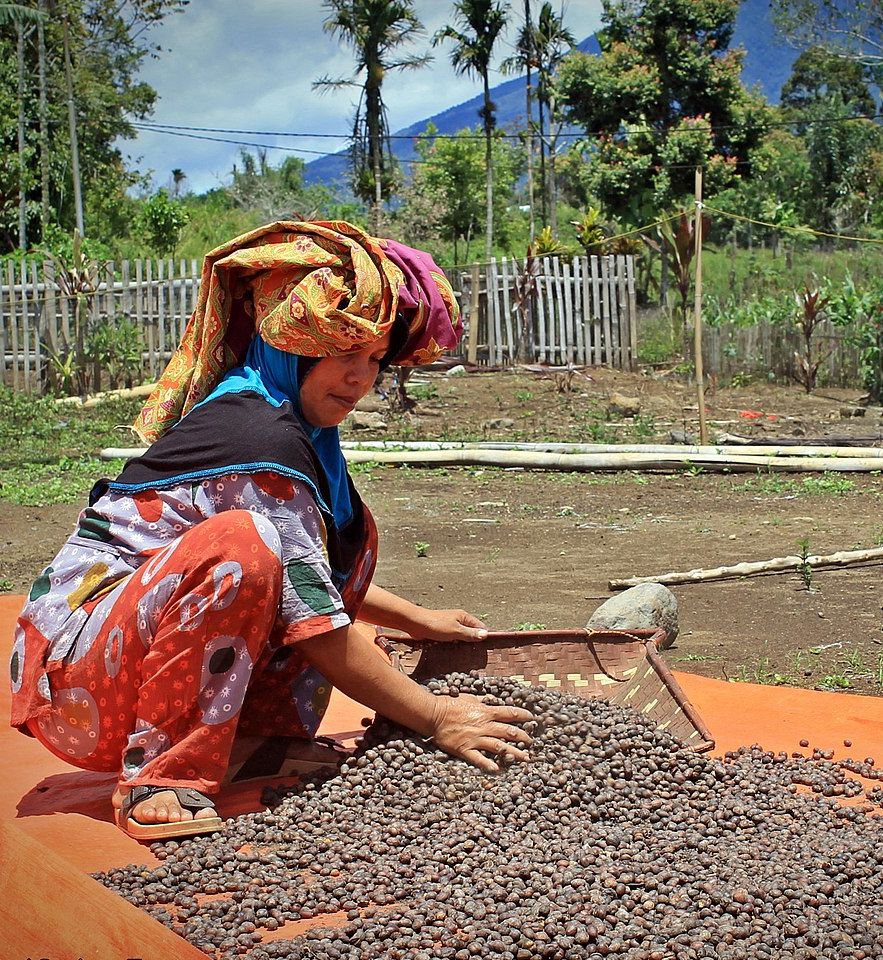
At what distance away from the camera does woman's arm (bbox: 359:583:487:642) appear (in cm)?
290

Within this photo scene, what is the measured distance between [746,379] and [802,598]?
10169 mm

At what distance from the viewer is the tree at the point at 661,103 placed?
21188 millimetres

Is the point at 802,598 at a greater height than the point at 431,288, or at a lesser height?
lesser

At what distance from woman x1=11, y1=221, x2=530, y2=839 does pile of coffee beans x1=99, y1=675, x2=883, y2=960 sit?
0.42ft

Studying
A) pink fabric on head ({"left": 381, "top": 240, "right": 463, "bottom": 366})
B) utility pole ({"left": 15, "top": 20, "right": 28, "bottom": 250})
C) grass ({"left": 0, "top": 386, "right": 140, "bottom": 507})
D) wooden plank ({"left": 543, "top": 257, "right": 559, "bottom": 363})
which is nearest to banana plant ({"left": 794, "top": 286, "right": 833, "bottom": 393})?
wooden plank ({"left": 543, "top": 257, "right": 559, "bottom": 363})

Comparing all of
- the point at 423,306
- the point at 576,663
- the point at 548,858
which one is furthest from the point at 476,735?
the point at 423,306

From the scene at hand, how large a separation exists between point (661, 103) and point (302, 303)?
21.3 metres

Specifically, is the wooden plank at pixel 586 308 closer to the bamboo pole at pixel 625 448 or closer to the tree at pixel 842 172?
the bamboo pole at pixel 625 448

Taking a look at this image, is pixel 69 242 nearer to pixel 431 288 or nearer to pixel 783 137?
pixel 431 288

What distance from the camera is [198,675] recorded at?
2.34m

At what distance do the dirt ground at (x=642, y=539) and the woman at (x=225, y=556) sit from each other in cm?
185

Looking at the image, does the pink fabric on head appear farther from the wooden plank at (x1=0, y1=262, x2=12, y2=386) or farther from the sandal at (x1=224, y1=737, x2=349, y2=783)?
the wooden plank at (x1=0, y1=262, x2=12, y2=386)

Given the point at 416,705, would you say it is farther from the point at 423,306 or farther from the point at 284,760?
the point at 423,306

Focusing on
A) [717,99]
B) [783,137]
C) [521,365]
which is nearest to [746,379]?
[521,365]
